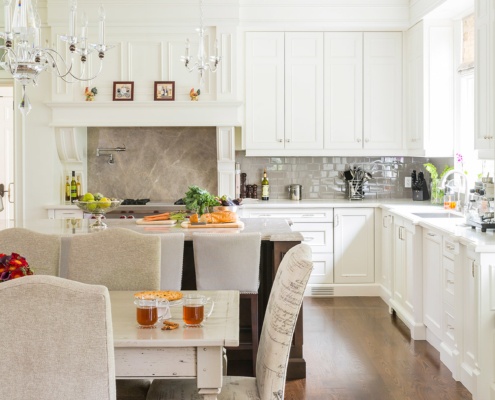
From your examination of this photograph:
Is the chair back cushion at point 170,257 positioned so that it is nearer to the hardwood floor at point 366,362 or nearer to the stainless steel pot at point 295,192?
the hardwood floor at point 366,362

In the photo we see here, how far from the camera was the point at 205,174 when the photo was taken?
7398 millimetres

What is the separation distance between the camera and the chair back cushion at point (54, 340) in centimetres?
202

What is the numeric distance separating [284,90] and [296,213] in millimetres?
1193

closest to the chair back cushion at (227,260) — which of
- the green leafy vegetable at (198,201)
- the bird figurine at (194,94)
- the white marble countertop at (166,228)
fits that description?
the white marble countertop at (166,228)

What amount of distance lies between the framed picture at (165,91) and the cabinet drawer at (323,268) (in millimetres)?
2015

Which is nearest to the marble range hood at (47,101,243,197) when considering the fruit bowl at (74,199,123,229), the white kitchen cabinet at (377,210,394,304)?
the white kitchen cabinet at (377,210,394,304)

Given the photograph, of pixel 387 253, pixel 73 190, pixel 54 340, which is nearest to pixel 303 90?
pixel 387 253

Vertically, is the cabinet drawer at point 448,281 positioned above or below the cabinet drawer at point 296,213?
below

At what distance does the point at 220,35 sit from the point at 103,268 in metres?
3.95

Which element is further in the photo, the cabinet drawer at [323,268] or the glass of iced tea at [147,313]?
the cabinet drawer at [323,268]

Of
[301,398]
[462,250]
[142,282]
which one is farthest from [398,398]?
[142,282]

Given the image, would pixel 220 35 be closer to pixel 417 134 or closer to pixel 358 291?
pixel 417 134

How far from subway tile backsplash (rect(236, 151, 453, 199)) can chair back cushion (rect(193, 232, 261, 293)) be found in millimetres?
3425

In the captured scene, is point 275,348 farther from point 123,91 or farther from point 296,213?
point 123,91
